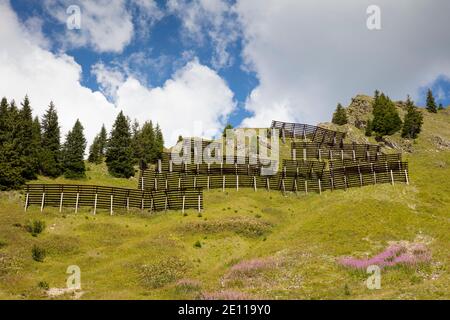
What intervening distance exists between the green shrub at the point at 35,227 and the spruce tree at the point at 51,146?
141 feet

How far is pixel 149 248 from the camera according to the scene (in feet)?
128

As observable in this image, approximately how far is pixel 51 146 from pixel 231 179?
51726 millimetres

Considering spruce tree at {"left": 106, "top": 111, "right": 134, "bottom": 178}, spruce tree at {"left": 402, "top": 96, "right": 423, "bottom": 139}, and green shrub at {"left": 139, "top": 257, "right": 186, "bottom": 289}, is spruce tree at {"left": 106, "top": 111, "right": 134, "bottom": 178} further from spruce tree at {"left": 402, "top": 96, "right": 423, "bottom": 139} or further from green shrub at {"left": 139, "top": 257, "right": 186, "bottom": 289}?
spruce tree at {"left": 402, "top": 96, "right": 423, "bottom": 139}

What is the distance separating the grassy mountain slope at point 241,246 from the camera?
92.7 ft

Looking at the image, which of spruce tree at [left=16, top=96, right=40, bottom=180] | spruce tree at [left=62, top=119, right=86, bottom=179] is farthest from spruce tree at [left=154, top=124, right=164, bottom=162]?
spruce tree at [left=16, top=96, right=40, bottom=180]

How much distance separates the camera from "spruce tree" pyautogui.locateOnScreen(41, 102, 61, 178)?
8306cm

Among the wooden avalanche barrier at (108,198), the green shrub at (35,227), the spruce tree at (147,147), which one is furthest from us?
the spruce tree at (147,147)

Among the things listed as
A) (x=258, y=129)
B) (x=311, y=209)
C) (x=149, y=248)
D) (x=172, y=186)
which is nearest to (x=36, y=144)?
(x=172, y=186)

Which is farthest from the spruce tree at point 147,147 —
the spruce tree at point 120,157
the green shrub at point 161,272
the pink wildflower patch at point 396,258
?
the pink wildflower patch at point 396,258

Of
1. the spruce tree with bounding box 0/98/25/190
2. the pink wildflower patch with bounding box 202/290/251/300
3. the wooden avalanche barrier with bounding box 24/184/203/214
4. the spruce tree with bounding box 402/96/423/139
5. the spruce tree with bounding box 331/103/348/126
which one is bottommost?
the pink wildflower patch with bounding box 202/290/251/300

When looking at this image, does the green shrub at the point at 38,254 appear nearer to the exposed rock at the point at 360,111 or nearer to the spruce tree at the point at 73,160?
the spruce tree at the point at 73,160

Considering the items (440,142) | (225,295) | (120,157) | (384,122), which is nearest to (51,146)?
(120,157)

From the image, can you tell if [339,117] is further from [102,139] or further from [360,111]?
[102,139]

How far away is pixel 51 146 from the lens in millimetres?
91938
